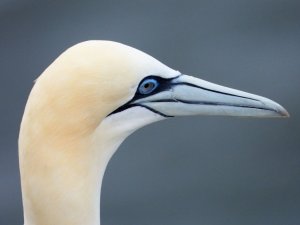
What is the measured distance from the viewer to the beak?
11.6 feet

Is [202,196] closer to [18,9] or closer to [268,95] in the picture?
[268,95]

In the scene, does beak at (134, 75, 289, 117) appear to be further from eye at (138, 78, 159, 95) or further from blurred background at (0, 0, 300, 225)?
blurred background at (0, 0, 300, 225)

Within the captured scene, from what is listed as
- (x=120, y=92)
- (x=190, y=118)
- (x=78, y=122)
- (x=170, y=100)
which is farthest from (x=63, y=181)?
(x=190, y=118)

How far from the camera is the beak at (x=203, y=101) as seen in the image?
353cm

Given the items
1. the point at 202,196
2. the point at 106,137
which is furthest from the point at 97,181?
the point at 202,196

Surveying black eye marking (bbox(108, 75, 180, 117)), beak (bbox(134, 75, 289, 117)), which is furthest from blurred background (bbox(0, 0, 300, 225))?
black eye marking (bbox(108, 75, 180, 117))

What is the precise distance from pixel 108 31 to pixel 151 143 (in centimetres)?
80

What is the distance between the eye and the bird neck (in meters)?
0.18

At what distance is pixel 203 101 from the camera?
3566 mm

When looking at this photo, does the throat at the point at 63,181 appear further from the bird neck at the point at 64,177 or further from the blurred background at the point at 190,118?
the blurred background at the point at 190,118

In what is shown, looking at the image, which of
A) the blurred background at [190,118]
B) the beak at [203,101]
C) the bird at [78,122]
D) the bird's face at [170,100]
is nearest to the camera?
the bird at [78,122]

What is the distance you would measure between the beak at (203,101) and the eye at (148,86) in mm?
50

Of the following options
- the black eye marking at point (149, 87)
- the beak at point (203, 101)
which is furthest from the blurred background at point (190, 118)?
the black eye marking at point (149, 87)

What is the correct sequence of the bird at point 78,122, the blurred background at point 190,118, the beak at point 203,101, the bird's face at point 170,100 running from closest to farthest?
the bird at point 78,122, the bird's face at point 170,100, the beak at point 203,101, the blurred background at point 190,118
